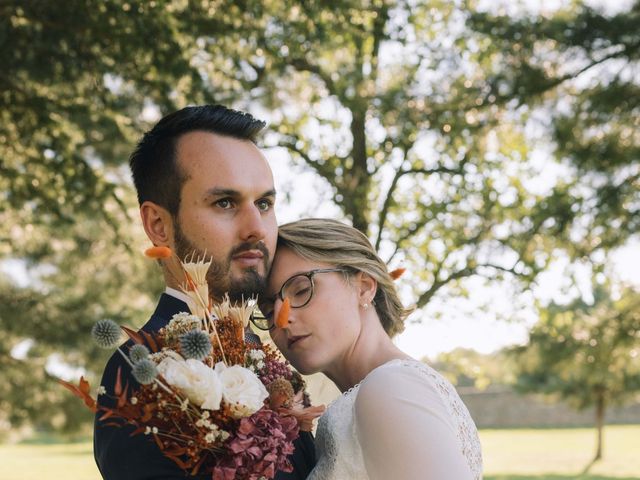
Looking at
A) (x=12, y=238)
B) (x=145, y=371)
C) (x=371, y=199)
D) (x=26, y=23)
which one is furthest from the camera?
(x=12, y=238)

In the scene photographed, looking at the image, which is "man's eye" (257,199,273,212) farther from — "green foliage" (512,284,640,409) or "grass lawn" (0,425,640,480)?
"grass lawn" (0,425,640,480)

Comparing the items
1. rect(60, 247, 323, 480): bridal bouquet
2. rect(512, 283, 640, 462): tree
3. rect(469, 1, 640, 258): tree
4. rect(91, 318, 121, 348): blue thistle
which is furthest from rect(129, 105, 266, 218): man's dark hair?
rect(512, 283, 640, 462): tree

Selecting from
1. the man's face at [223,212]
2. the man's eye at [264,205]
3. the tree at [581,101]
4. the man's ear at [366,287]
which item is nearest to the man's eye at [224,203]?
the man's face at [223,212]

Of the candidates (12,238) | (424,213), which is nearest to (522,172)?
(424,213)

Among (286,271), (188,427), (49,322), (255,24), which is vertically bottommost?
(188,427)

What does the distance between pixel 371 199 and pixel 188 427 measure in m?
9.80

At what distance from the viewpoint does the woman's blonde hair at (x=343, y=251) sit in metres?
3.32

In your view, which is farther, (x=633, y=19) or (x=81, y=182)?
(x=633, y=19)

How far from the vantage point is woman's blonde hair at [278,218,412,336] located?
3.32 meters

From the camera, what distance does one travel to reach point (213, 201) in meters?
2.92

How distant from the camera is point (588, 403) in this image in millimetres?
37469

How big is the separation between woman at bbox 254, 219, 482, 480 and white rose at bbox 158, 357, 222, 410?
17.2 inches

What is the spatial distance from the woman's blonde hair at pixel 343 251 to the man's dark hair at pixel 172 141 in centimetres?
45

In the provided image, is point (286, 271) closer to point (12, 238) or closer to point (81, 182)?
point (81, 182)
